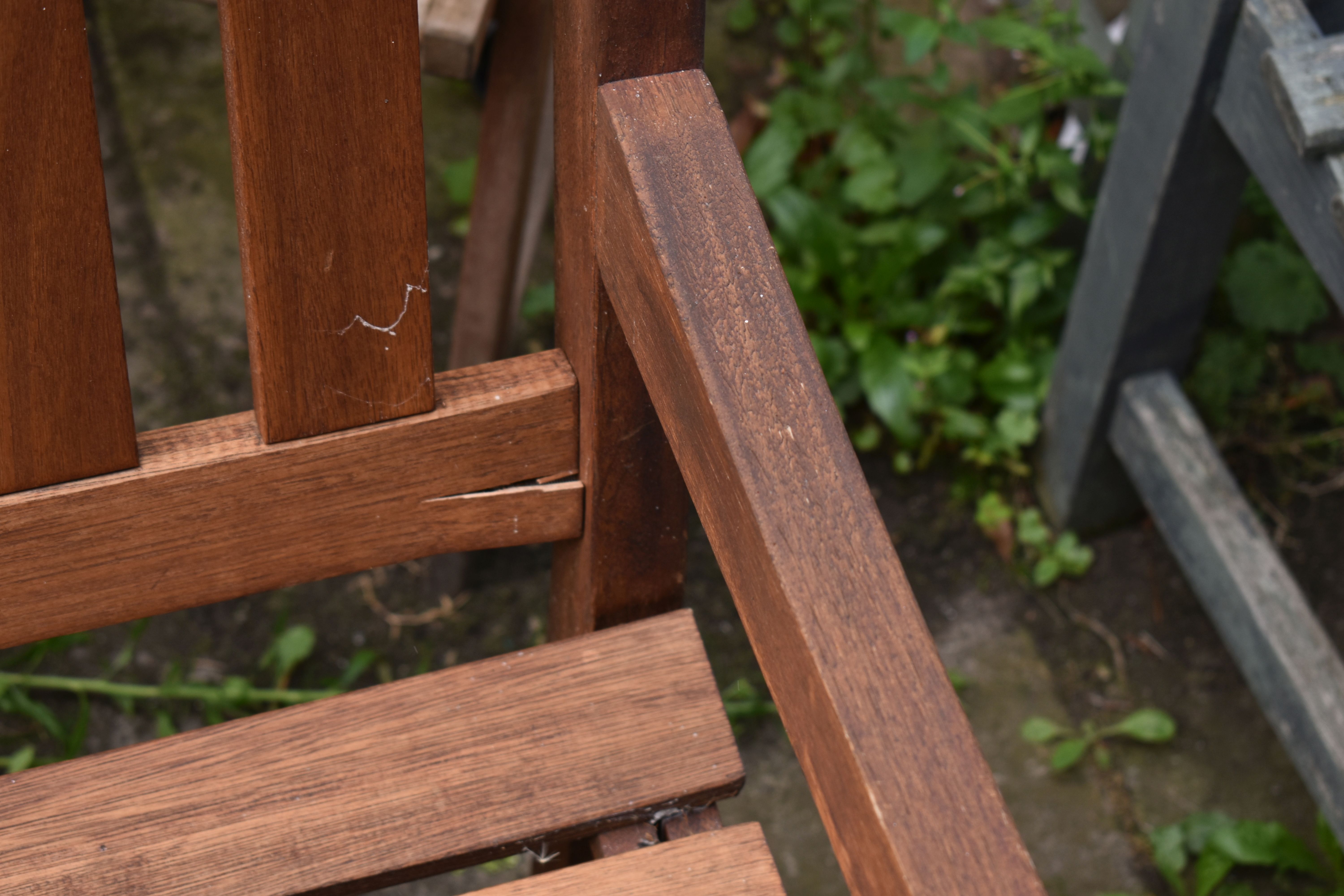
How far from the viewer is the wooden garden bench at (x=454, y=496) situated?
2.50ft

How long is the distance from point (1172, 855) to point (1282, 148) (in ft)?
3.83

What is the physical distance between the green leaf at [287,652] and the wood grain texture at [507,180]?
22.2 inches

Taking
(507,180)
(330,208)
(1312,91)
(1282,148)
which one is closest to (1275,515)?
(1282,148)

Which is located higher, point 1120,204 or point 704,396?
point 704,396

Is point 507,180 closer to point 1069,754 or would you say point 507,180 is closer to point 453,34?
point 453,34

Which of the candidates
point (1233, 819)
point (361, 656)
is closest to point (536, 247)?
point (361, 656)

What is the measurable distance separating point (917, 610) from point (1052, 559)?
5.80ft

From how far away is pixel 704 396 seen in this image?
808 mm

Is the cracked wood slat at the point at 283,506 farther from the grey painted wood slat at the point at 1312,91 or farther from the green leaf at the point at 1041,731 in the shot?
the green leaf at the point at 1041,731

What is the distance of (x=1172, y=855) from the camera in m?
2.09

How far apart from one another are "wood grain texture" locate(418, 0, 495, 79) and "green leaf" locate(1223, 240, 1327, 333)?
59.7 inches

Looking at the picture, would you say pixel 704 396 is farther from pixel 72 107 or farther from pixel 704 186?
pixel 72 107

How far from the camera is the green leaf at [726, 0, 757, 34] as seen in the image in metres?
3.05

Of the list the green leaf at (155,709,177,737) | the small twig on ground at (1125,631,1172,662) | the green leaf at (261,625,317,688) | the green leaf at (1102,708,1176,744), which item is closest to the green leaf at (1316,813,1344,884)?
the green leaf at (1102,708,1176,744)
